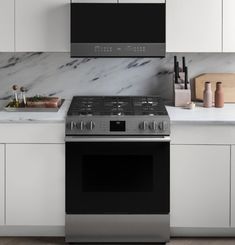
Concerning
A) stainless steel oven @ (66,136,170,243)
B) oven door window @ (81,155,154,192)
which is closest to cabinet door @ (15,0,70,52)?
stainless steel oven @ (66,136,170,243)

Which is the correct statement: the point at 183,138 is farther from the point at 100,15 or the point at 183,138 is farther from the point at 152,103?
the point at 100,15

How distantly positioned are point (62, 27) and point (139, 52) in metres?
0.57

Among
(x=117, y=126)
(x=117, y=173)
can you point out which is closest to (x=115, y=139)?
(x=117, y=126)

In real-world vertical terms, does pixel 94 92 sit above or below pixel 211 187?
above

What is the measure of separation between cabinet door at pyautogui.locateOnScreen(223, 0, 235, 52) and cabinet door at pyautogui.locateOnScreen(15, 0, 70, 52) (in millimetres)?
1093

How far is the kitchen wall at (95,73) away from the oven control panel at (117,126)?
867 mm

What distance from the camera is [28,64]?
538 centimetres

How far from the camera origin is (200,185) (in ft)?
15.6

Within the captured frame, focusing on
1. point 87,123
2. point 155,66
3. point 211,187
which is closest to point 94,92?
point 155,66

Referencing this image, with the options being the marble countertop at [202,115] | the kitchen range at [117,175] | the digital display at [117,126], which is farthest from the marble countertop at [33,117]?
the marble countertop at [202,115]

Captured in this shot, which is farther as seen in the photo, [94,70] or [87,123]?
[94,70]

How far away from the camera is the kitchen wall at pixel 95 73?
17.6 feet

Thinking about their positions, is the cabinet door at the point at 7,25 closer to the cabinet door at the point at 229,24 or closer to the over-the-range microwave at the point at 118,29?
the over-the-range microwave at the point at 118,29

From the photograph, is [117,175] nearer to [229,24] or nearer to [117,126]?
[117,126]
